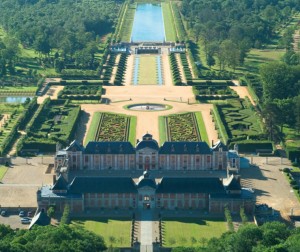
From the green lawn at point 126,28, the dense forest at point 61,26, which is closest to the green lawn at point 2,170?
the dense forest at point 61,26

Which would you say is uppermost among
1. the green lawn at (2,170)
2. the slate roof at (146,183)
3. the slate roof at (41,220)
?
the slate roof at (146,183)

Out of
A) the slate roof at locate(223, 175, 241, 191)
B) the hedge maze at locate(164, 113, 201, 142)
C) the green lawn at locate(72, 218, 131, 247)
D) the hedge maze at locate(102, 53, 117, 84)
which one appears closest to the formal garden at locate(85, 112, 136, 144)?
the hedge maze at locate(164, 113, 201, 142)

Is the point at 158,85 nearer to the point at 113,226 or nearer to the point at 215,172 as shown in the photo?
the point at 215,172

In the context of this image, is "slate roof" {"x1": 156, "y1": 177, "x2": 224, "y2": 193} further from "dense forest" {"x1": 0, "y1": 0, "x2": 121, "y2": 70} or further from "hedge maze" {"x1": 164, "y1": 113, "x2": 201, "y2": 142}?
"dense forest" {"x1": 0, "y1": 0, "x2": 121, "y2": 70}

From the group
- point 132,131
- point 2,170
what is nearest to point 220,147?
point 132,131

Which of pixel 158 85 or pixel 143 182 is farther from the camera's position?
pixel 158 85

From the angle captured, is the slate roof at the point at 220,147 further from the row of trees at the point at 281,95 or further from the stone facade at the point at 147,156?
the row of trees at the point at 281,95

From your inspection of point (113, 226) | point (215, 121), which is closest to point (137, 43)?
point (215, 121)
